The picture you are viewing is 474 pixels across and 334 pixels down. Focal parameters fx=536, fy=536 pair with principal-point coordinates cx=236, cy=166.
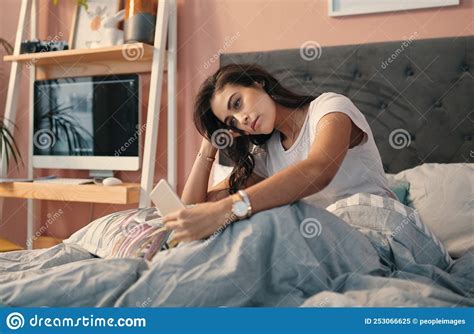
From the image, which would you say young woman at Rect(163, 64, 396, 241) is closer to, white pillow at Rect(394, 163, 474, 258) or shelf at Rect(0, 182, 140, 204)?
white pillow at Rect(394, 163, 474, 258)

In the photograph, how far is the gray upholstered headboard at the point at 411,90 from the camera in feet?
5.69

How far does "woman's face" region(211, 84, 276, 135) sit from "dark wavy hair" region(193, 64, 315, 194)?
0.02 metres

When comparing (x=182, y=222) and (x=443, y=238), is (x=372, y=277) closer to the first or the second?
(x=182, y=222)

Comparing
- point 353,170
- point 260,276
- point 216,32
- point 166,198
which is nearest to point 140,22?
point 216,32

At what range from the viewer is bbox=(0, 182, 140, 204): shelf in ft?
6.60

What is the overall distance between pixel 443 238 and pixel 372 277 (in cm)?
67

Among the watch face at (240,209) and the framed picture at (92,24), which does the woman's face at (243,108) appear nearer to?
the watch face at (240,209)

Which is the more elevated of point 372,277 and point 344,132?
point 344,132

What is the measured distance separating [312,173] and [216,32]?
54.4 inches

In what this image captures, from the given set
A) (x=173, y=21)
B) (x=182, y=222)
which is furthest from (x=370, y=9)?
(x=182, y=222)

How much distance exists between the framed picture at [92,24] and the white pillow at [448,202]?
1.46 m

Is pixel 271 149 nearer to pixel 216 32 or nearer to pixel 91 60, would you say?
pixel 216 32

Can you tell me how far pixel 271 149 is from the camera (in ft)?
4.57

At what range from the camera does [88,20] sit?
239cm
